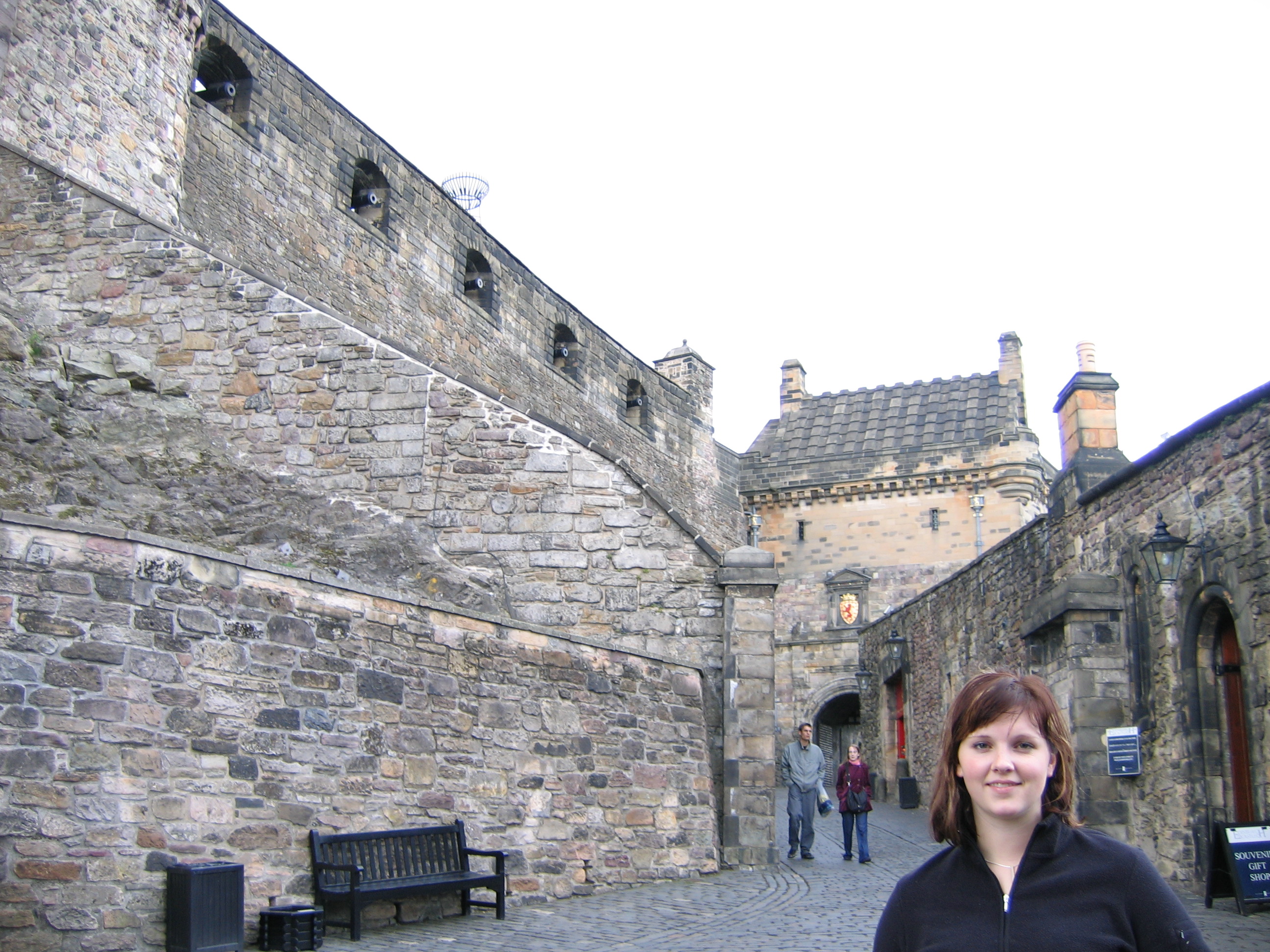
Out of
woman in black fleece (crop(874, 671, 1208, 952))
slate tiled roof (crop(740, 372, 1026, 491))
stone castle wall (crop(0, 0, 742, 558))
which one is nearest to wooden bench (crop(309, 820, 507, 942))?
stone castle wall (crop(0, 0, 742, 558))

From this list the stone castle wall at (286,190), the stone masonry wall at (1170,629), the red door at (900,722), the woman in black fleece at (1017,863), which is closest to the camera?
the woman in black fleece at (1017,863)

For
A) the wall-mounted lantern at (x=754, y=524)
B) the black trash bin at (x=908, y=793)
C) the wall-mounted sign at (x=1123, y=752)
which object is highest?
the wall-mounted lantern at (x=754, y=524)

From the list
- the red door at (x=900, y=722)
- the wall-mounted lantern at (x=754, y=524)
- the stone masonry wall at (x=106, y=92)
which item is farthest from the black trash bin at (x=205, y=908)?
the wall-mounted lantern at (x=754, y=524)

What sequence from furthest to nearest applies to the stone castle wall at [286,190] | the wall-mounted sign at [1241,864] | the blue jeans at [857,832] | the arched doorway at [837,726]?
1. the arched doorway at [837,726]
2. the stone castle wall at [286,190]
3. the blue jeans at [857,832]
4. the wall-mounted sign at [1241,864]

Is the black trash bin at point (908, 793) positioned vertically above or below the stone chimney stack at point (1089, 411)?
below

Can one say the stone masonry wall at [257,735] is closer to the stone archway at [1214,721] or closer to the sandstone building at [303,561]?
the sandstone building at [303,561]

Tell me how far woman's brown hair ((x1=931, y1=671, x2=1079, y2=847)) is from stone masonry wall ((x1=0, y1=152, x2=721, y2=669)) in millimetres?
8327

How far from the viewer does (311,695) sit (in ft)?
22.5

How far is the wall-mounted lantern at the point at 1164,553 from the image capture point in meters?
8.98

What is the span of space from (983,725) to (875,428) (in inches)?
1242

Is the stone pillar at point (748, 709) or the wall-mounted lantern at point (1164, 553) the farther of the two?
the stone pillar at point (748, 709)

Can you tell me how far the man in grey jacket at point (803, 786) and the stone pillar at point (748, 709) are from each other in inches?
22.1

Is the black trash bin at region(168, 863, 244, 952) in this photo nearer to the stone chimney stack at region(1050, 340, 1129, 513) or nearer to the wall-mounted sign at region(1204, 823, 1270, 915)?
the wall-mounted sign at region(1204, 823, 1270, 915)

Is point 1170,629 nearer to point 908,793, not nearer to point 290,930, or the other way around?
point 290,930
